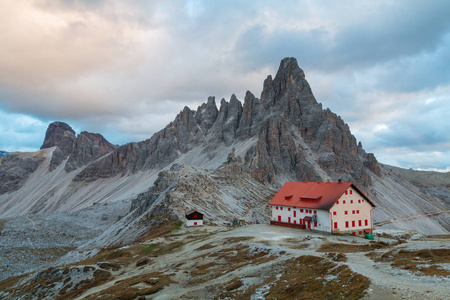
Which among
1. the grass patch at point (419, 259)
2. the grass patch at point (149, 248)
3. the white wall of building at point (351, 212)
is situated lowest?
the grass patch at point (149, 248)

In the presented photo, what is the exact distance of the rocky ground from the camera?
63.1 feet

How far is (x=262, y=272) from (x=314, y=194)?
32.8 meters

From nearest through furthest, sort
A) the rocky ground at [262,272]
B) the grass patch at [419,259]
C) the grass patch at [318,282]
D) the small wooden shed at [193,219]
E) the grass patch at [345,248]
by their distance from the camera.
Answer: the grass patch at [318,282] < the rocky ground at [262,272] < the grass patch at [419,259] < the grass patch at [345,248] < the small wooden shed at [193,219]

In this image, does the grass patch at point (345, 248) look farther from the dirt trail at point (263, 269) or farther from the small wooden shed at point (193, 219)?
the small wooden shed at point (193, 219)

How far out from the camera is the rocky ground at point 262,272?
19.2 metres

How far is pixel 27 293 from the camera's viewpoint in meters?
46.0

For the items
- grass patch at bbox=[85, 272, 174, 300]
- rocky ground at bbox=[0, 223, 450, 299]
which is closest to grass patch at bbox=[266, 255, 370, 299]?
rocky ground at bbox=[0, 223, 450, 299]

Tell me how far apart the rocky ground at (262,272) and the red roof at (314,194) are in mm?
12893

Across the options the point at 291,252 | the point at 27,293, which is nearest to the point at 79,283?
the point at 27,293

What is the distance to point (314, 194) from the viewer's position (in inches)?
2219

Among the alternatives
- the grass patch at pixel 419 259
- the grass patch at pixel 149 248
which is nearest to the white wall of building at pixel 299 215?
the grass patch at pixel 419 259

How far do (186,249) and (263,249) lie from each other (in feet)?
51.1

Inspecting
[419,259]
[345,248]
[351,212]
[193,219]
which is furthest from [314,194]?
[419,259]

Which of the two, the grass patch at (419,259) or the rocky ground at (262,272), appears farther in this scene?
the grass patch at (419,259)
